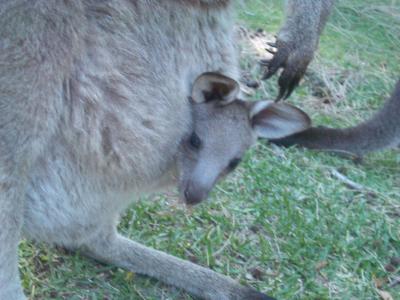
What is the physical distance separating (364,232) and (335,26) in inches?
121

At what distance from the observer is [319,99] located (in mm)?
4836

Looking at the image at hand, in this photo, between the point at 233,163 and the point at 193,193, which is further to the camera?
the point at 233,163

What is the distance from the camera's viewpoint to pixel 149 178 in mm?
2361

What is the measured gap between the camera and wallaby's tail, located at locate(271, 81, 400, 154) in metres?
3.99

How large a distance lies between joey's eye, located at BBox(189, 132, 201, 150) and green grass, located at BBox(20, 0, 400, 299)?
1.70 ft

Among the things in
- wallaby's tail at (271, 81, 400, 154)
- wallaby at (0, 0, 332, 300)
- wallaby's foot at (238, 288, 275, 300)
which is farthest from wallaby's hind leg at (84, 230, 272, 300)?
wallaby's tail at (271, 81, 400, 154)

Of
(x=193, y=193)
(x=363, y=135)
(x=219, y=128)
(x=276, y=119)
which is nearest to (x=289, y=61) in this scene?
(x=276, y=119)

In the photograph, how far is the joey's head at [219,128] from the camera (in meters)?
2.43

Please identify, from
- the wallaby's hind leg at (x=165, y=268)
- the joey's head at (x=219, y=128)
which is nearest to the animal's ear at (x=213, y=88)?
the joey's head at (x=219, y=128)

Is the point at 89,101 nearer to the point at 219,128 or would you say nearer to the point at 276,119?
the point at 219,128

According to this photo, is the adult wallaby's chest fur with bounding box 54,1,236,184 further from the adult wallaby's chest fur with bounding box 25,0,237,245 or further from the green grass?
the green grass

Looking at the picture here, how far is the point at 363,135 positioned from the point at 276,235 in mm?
1158

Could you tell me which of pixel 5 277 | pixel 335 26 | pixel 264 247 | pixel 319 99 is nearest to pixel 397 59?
pixel 335 26

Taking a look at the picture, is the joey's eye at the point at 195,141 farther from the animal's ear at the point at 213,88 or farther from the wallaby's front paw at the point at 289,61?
the wallaby's front paw at the point at 289,61
